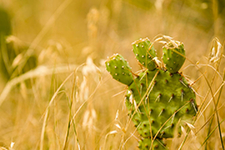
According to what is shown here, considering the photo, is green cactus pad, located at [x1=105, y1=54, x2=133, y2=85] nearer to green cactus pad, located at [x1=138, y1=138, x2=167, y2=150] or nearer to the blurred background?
the blurred background

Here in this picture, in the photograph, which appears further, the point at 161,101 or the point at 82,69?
the point at 82,69

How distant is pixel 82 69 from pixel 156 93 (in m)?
0.33

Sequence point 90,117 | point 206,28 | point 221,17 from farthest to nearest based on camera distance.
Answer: point 206,28
point 221,17
point 90,117

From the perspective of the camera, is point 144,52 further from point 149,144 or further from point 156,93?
point 149,144

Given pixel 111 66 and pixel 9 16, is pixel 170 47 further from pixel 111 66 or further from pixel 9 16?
pixel 9 16

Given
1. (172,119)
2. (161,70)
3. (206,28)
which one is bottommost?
(172,119)

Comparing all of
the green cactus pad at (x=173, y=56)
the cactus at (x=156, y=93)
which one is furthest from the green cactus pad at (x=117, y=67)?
the green cactus pad at (x=173, y=56)

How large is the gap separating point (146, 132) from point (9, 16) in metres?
1.67

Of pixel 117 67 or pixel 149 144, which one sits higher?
pixel 117 67

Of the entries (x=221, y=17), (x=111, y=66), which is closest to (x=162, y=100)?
(x=111, y=66)

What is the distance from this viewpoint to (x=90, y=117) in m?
0.81

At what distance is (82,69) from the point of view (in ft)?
2.97

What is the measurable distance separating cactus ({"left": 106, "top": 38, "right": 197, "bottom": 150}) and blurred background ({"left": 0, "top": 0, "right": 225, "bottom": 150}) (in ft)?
0.16

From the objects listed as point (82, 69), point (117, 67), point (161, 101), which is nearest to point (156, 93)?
point (161, 101)
